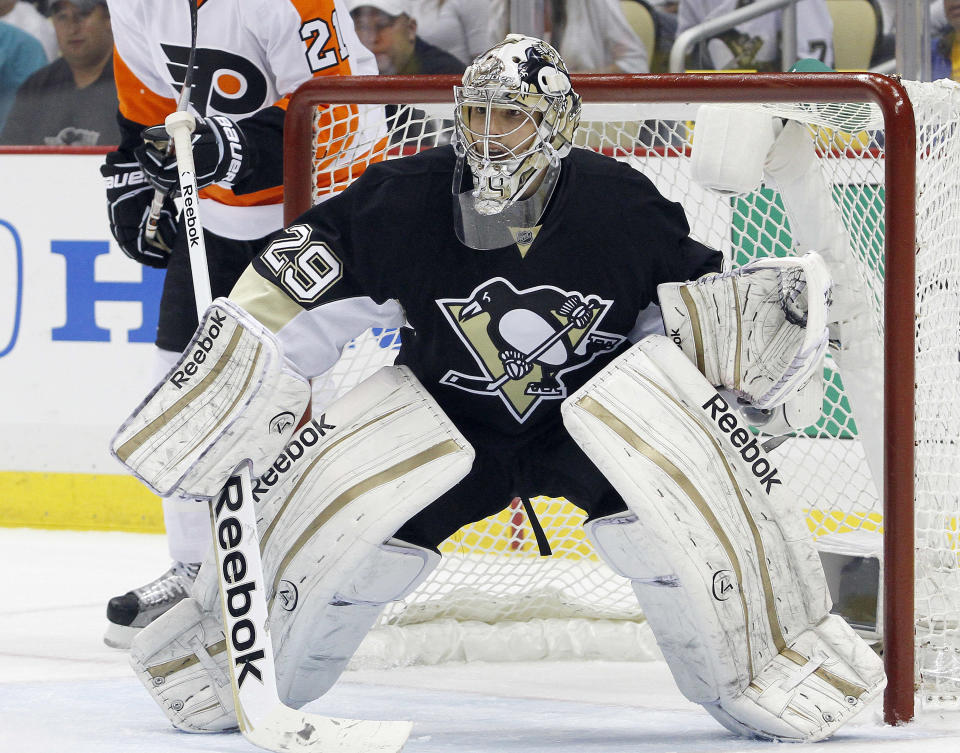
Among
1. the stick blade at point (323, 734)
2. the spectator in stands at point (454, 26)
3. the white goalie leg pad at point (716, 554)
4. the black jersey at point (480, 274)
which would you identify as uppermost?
the spectator in stands at point (454, 26)

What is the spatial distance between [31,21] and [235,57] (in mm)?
1681

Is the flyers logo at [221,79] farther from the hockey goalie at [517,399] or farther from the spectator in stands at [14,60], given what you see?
the spectator in stands at [14,60]

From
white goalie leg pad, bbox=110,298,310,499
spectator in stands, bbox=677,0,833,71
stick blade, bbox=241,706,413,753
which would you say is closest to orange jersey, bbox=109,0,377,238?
white goalie leg pad, bbox=110,298,310,499

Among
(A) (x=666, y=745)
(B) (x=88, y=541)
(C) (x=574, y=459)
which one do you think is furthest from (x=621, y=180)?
(B) (x=88, y=541)

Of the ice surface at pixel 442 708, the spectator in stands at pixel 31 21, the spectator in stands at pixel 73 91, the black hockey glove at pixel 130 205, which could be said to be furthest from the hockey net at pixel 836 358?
the spectator in stands at pixel 31 21

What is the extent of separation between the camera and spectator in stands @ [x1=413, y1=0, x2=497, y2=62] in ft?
11.9

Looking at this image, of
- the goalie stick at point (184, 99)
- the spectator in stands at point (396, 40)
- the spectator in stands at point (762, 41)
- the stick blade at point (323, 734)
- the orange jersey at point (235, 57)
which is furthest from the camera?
the spectator in stands at point (396, 40)

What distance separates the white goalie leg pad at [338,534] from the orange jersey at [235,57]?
0.81 metres

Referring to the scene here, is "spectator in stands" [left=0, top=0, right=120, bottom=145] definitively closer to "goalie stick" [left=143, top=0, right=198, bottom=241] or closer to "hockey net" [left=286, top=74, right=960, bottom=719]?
"hockey net" [left=286, top=74, right=960, bottom=719]

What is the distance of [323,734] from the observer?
5.60ft

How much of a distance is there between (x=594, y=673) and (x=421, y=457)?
2.48 ft

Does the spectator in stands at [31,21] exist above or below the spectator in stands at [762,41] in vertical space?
above

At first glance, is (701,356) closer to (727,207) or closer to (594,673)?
(594,673)

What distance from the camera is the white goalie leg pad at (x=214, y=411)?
1.75 metres
